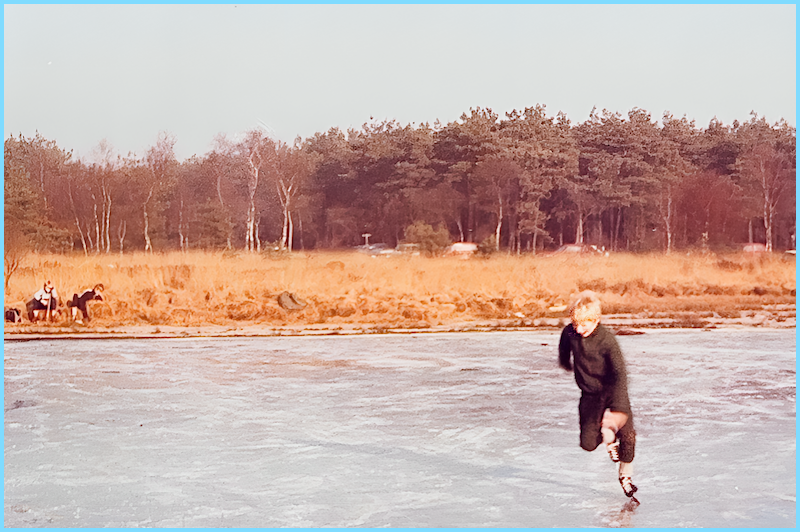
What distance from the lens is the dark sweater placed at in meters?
3.12

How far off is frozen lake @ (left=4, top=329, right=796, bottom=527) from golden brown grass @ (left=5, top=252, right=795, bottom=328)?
2546mm

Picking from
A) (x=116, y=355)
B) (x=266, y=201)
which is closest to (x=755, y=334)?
(x=266, y=201)

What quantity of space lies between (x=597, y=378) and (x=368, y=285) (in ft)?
23.6

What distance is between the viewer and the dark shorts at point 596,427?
3.20 meters

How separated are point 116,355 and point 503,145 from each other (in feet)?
15.7

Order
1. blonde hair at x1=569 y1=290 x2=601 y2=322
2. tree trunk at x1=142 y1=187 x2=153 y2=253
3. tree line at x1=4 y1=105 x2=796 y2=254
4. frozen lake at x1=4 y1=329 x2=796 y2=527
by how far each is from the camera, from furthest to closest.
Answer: tree trunk at x1=142 y1=187 x2=153 y2=253, tree line at x1=4 y1=105 x2=796 y2=254, frozen lake at x1=4 y1=329 x2=796 y2=527, blonde hair at x1=569 y1=290 x2=601 y2=322

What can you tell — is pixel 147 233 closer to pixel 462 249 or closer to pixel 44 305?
pixel 44 305

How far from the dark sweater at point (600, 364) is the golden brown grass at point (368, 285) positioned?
676 centimetres

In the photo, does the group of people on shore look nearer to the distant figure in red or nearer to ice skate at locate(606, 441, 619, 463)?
the distant figure in red

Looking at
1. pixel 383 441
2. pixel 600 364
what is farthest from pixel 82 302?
pixel 600 364

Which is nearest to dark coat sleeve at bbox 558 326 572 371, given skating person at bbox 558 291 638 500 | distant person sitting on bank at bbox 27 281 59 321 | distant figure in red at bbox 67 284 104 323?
skating person at bbox 558 291 638 500

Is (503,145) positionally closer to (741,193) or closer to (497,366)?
(741,193)

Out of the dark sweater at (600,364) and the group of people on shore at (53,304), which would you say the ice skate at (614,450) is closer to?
the dark sweater at (600,364)

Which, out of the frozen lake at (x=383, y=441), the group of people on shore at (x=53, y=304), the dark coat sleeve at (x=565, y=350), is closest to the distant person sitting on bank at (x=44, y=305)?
the group of people on shore at (x=53, y=304)
